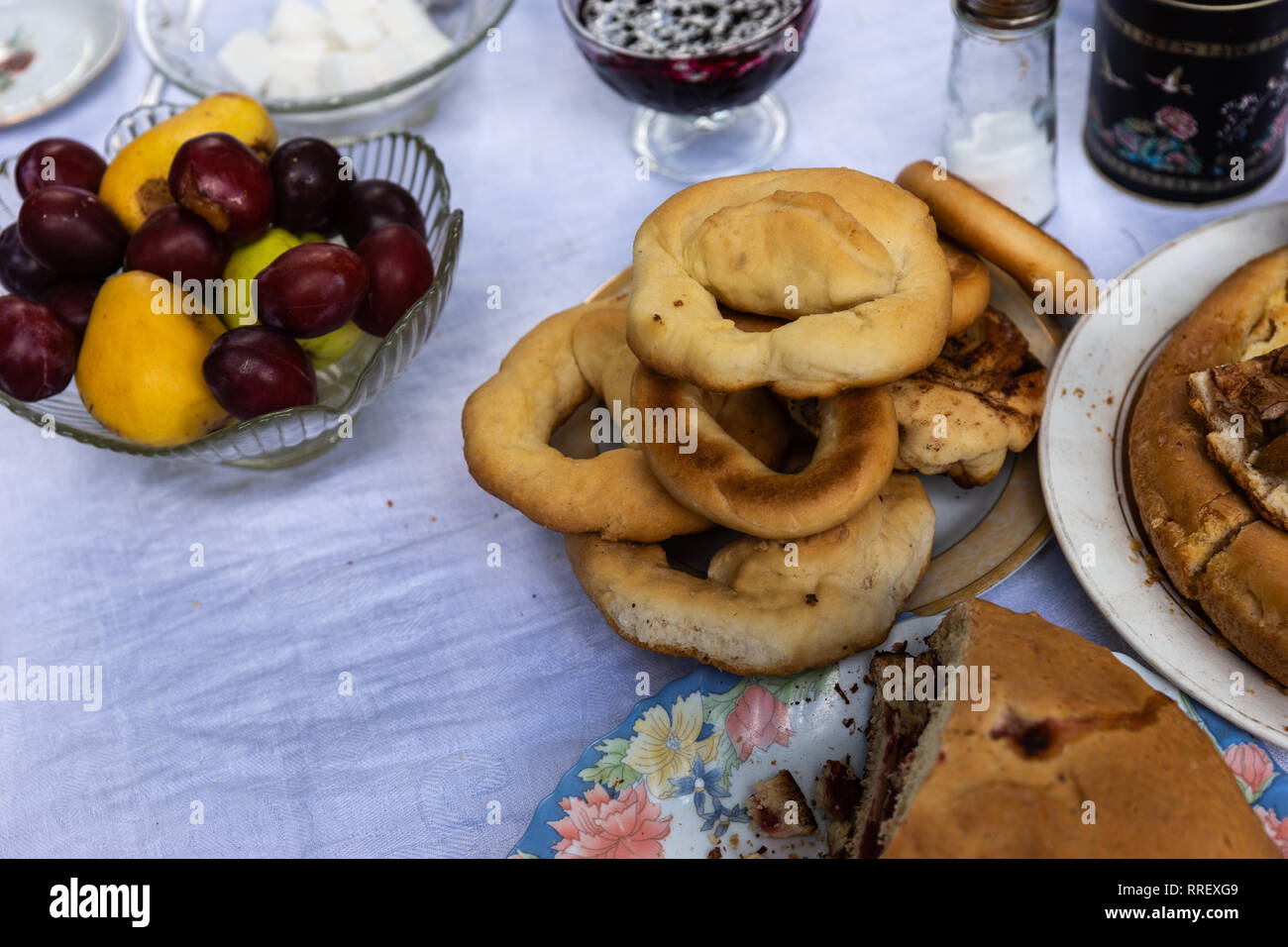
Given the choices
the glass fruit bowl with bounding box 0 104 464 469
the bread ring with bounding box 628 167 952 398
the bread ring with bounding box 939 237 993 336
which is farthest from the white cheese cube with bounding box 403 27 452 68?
the bread ring with bounding box 939 237 993 336

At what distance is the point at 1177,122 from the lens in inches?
61.9

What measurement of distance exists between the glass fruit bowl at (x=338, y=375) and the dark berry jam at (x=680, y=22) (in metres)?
0.35

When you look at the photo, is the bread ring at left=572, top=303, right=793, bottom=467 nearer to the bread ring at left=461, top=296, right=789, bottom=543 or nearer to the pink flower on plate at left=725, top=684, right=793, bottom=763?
the bread ring at left=461, top=296, right=789, bottom=543

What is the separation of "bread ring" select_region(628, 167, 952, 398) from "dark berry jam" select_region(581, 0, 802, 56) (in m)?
0.47

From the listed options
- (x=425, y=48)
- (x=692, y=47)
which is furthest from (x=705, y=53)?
(x=425, y=48)

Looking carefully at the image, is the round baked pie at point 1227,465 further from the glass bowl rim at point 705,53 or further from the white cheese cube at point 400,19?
the white cheese cube at point 400,19

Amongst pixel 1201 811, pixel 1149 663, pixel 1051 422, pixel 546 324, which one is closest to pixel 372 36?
pixel 546 324

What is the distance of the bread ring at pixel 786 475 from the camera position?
3.74 ft

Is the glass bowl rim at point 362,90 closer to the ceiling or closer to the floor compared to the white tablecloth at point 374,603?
closer to the ceiling

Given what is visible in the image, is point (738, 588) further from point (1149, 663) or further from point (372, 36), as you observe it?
point (372, 36)

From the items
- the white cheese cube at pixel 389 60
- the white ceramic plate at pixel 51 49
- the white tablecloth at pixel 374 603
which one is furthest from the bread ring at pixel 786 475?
the white ceramic plate at pixel 51 49

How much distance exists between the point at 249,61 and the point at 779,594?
136 centimetres
